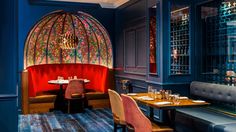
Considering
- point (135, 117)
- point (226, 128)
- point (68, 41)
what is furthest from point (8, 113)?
point (68, 41)

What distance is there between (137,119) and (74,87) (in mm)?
3899

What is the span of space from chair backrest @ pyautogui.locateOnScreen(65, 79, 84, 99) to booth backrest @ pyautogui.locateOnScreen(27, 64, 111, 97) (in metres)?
1.06

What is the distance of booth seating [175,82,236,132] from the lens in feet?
14.1

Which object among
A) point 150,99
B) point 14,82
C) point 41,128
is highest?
point 14,82

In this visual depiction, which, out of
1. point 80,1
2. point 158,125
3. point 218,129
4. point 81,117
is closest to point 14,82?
point 158,125

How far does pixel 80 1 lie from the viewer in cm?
805

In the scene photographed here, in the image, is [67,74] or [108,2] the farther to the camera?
[67,74]

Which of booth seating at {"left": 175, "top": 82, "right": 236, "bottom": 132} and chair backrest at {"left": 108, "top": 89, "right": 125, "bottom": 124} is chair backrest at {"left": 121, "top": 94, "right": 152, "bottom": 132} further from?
booth seating at {"left": 175, "top": 82, "right": 236, "bottom": 132}

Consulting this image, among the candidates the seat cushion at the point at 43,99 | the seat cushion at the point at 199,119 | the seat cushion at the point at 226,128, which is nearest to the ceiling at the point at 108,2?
the seat cushion at the point at 43,99

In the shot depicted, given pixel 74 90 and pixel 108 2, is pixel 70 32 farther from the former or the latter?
pixel 74 90

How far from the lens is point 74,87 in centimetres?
754

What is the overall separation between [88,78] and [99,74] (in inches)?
18.8

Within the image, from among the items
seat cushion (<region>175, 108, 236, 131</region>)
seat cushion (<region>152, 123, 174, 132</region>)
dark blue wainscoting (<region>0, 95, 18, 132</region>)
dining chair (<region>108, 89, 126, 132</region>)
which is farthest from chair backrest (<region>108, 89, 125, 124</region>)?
dark blue wainscoting (<region>0, 95, 18, 132</region>)

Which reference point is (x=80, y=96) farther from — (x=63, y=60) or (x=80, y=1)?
(x=80, y=1)
